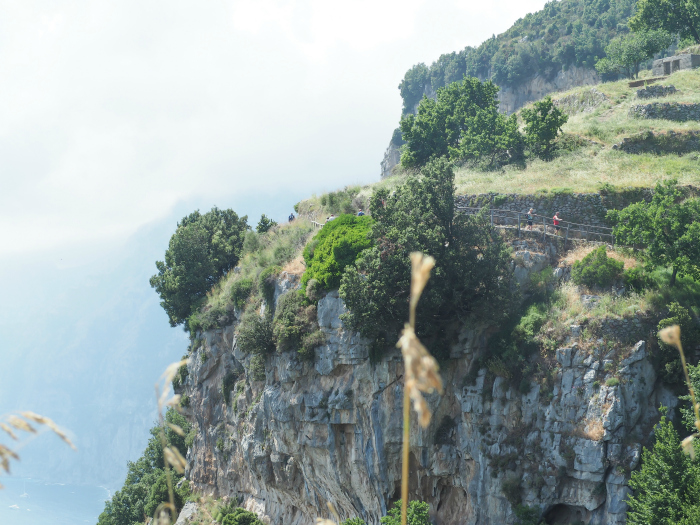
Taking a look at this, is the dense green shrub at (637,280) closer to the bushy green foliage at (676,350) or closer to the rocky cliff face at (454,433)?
the bushy green foliage at (676,350)

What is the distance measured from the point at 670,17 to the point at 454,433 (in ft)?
156

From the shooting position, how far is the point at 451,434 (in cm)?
2800

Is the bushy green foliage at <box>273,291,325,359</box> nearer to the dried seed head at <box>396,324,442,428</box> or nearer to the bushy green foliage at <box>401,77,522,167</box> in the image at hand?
the bushy green foliage at <box>401,77,522,167</box>

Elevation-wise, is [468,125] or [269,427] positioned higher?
[468,125]

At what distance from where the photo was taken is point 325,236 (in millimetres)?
33500

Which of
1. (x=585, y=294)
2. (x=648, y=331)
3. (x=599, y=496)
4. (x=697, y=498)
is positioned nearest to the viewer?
(x=697, y=498)

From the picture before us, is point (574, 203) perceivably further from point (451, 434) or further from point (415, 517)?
point (415, 517)

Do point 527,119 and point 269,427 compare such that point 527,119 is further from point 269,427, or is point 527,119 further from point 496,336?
point 269,427

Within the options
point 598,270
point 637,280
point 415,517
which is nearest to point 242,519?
point 415,517

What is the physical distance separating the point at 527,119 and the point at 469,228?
19.1m

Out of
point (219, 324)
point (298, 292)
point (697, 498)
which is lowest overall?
point (697, 498)

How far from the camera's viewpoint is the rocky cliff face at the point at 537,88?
92750 millimetres

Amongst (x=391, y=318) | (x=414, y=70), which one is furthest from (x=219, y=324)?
(x=414, y=70)

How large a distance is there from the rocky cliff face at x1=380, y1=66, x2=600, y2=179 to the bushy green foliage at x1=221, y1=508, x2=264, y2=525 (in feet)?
197
